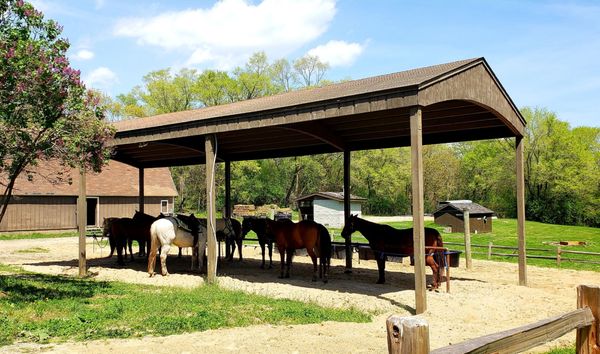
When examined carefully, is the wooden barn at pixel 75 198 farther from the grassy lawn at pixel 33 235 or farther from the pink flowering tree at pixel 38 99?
the pink flowering tree at pixel 38 99

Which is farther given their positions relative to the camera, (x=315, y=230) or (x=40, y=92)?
(x=315, y=230)

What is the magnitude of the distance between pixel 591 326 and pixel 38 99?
30.4 feet

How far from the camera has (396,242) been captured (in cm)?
1215

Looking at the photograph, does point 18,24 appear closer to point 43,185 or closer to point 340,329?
point 340,329

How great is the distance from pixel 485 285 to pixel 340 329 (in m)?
6.11

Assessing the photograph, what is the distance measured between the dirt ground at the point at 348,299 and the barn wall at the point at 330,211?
1620cm

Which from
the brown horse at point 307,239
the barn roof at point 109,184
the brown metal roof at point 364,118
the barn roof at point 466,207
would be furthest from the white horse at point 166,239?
the barn roof at point 466,207

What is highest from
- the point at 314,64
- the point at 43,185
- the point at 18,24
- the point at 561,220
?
the point at 314,64

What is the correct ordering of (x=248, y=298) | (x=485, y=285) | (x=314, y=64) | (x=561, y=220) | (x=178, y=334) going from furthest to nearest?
1. (x=314, y=64)
2. (x=561, y=220)
3. (x=485, y=285)
4. (x=248, y=298)
5. (x=178, y=334)

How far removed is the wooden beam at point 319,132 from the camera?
12.8 m

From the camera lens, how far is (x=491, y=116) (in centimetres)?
1252

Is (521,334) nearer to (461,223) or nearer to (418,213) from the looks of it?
(418,213)

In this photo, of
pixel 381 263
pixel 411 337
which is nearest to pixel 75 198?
pixel 381 263

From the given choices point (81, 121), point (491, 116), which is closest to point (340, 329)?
point (81, 121)
